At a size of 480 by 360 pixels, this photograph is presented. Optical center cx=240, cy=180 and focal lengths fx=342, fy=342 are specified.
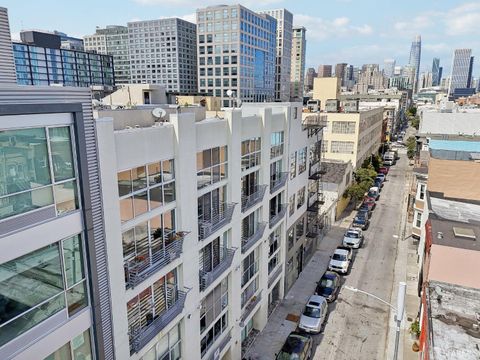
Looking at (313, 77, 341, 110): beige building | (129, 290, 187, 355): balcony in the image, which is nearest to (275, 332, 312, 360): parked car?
(129, 290, 187, 355): balcony

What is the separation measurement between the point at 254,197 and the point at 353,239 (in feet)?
69.3

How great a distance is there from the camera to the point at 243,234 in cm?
2131

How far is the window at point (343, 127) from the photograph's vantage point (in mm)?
54594

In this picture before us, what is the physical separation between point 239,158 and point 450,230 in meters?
15.3

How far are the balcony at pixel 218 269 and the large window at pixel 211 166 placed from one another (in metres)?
4.13

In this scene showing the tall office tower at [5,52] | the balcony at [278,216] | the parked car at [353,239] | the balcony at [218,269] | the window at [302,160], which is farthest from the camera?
the parked car at [353,239]

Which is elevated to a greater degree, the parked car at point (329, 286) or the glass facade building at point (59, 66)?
the glass facade building at point (59, 66)

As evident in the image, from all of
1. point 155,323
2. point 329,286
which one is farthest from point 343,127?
point 155,323

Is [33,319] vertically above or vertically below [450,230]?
above

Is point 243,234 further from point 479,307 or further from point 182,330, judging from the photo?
point 479,307

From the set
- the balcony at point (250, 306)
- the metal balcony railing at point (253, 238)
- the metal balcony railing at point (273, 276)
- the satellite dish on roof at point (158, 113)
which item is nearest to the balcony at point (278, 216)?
the metal balcony railing at point (253, 238)

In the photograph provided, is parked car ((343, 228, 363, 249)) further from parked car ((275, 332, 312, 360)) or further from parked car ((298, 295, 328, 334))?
parked car ((275, 332, 312, 360))

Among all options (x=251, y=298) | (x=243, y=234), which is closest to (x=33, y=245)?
(x=243, y=234)

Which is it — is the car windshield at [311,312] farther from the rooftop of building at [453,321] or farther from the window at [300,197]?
the window at [300,197]
